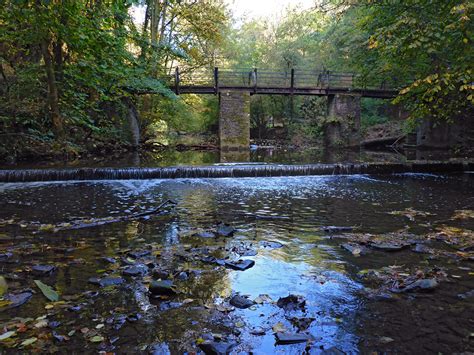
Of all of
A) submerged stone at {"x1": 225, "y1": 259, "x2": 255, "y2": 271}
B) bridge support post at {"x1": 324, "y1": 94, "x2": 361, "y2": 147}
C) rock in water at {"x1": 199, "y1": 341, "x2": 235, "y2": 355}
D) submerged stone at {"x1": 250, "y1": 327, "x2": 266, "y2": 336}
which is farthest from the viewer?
bridge support post at {"x1": 324, "y1": 94, "x2": 361, "y2": 147}

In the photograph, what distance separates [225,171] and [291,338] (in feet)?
27.0

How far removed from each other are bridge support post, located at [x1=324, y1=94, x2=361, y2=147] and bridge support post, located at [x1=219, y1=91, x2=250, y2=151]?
5288mm

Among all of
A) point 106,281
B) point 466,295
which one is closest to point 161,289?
point 106,281

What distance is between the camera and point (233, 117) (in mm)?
19984

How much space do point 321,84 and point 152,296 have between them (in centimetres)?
2028

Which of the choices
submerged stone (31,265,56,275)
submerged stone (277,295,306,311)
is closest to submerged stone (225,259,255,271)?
submerged stone (277,295,306,311)

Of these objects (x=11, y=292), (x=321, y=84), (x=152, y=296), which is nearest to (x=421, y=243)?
(x=152, y=296)

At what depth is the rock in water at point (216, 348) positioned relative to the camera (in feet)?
7.28

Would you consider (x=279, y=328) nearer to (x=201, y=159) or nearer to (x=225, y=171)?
(x=225, y=171)

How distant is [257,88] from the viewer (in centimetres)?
2011

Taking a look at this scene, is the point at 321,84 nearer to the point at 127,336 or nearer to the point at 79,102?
the point at 79,102

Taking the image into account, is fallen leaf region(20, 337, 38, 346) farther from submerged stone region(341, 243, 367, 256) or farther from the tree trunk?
the tree trunk

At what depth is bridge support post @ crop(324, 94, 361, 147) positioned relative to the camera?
21531 millimetres

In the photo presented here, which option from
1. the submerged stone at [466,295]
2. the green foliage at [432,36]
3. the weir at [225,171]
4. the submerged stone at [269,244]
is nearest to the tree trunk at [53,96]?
the weir at [225,171]
